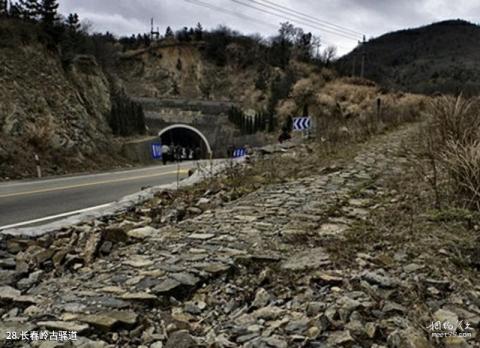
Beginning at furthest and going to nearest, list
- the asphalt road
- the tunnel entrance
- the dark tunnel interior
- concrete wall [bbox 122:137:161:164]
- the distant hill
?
the distant hill → the dark tunnel interior → the tunnel entrance → concrete wall [bbox 122:137:161:164] → the asphalt road

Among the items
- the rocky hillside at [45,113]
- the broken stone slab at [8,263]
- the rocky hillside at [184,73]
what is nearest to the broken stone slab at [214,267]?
the broken stone slab at [8,263]

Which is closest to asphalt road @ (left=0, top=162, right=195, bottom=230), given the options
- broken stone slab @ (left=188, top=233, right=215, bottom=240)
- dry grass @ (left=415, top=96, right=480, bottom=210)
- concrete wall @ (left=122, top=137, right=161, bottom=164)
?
broken stone slab @ (left=188, top=233, right=215, bottom=240)

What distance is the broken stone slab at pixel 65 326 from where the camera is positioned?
229 cm

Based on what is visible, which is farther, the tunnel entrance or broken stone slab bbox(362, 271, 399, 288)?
the tunnel entrance

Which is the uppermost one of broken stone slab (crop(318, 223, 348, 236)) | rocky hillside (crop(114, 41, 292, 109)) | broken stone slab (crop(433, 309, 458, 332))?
rocky hillside (crop(114, 41, 292, 109))

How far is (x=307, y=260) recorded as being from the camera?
10.3 feet

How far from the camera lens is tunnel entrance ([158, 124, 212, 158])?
38.2m

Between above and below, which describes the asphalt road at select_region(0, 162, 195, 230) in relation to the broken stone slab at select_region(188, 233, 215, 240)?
below

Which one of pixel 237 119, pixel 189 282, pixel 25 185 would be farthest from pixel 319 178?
pixel 237 119

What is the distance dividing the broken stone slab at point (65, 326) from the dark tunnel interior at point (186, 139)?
35872mm

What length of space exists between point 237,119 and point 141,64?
24249 millimetres

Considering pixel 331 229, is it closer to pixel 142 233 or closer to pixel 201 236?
pixel 201 236

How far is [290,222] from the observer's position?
13.8ft

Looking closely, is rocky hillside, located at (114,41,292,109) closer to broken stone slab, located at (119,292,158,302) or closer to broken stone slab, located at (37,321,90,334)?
broken stone slab, located at (119,292,158,302)
